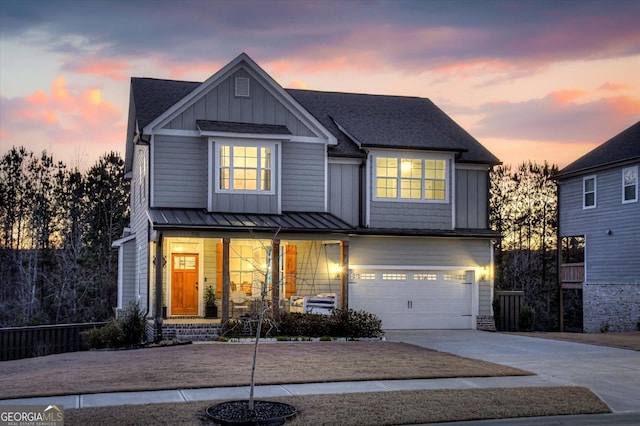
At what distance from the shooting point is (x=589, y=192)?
33156 mm

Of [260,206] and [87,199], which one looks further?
[87,199]

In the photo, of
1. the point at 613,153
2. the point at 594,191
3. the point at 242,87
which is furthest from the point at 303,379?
the point at 594,191

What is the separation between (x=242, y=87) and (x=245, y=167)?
2.72m

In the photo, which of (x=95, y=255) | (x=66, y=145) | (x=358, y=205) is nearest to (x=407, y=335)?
(x=358, y=205)

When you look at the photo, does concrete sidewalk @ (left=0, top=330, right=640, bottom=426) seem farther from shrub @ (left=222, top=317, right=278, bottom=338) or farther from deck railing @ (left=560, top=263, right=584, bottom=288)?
deck railing @ (left=560, top=263, right=584, bottom=288)

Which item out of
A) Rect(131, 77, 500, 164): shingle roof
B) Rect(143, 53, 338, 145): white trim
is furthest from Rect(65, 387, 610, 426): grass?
Rect(131, 77, 500, 164): shingle roof

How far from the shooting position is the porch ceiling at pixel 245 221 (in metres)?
20.8

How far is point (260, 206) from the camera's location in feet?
76.0

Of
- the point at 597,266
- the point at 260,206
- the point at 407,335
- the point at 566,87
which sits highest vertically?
the point at 566,87

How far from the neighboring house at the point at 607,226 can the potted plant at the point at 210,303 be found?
56.2 feet

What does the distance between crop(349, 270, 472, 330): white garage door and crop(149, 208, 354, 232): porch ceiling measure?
2683 millimetres

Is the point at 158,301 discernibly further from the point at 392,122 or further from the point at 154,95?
the point at 392,122

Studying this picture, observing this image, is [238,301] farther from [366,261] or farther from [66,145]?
[66,145]

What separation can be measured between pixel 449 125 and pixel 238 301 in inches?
442
